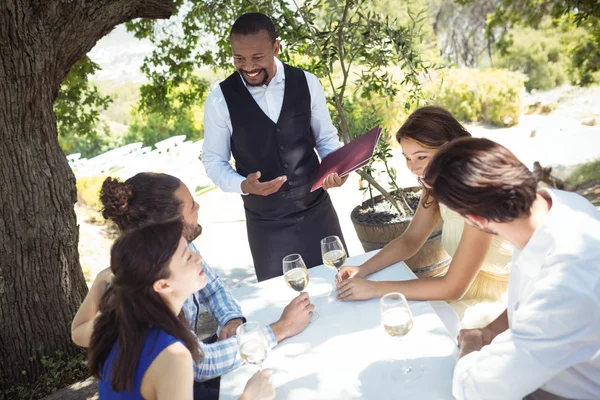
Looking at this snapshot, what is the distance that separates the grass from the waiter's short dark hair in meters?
5.33

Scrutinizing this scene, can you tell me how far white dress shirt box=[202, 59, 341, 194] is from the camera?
3.04m

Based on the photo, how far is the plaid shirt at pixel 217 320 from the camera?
180cm

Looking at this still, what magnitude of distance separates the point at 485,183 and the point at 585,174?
648 centimetres

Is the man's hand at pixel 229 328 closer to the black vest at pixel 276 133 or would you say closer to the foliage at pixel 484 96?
the black vest at pixel 276 133

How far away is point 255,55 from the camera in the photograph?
279cm

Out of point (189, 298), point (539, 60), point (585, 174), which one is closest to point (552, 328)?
point (189, 298)

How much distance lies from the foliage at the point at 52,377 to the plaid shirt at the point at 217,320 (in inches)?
69.3

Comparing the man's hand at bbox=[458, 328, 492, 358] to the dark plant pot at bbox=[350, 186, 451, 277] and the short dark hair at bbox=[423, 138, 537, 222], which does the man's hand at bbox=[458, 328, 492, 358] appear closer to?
the short dark hair at bbox=[423, 138, 537, 222]

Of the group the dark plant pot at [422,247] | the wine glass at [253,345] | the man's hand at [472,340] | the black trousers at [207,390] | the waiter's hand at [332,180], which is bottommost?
the dark plant pot at [422,247]

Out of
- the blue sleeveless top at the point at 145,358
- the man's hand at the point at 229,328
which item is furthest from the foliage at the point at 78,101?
the blue sleeveless top at the point at 145,358

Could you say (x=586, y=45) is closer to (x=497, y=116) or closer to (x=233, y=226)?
(x=497, y=116)

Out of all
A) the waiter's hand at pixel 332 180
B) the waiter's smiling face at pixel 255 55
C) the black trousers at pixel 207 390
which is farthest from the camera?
the waiter's smiling face at pixel 255 55

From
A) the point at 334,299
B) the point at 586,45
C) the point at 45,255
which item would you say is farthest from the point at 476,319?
the point at 586,45

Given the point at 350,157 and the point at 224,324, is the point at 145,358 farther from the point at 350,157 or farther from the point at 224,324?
the point at 350,157
